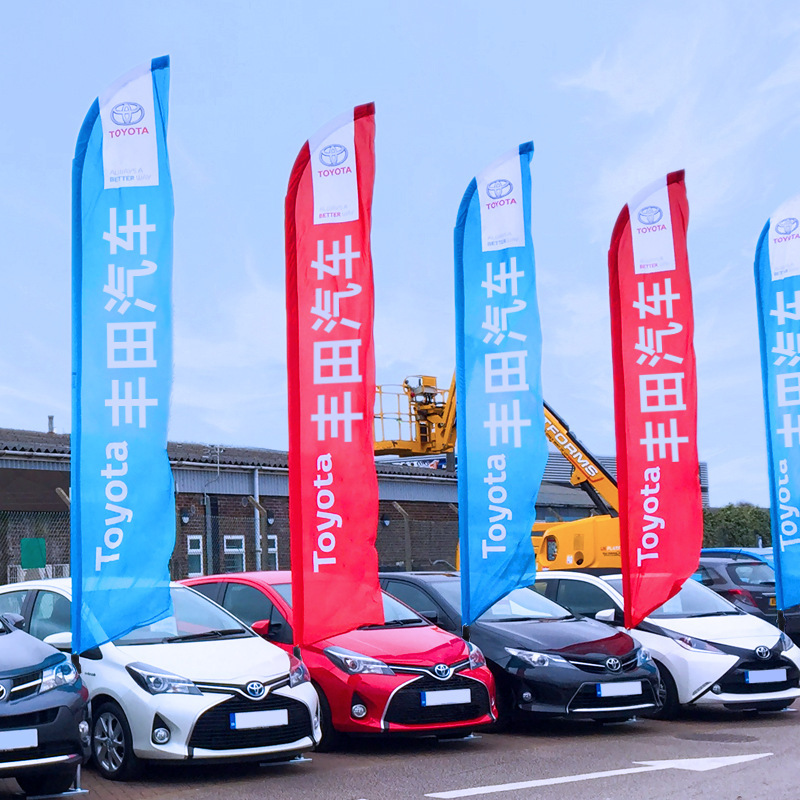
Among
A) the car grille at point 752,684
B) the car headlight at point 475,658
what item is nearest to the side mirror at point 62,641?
the car headlight at point 475,658

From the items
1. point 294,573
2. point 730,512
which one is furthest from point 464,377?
point 730,512

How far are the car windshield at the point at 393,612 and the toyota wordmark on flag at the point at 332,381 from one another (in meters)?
0.63

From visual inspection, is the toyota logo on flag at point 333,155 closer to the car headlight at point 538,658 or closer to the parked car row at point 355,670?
the parked car row at point 355,670

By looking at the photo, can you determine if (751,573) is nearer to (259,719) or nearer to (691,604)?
(691,604)

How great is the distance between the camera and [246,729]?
28.3 ft

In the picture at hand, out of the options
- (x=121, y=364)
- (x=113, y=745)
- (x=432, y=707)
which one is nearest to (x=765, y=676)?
(x=432, y=707)

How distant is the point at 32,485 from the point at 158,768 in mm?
13302

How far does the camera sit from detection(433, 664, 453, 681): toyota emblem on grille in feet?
32.7

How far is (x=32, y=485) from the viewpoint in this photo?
2155 centimetres

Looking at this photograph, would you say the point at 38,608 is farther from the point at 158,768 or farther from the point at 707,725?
the point at 707,725

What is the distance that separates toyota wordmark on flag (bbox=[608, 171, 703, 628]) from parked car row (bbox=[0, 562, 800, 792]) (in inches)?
26.3

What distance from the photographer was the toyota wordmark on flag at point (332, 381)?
1038 centimetres

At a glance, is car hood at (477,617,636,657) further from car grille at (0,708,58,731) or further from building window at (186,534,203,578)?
building window at (186,534,203,578)

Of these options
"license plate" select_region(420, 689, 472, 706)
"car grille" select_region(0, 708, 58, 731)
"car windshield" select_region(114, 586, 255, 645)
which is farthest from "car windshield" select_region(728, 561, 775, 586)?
"car grille" select_region(0, 708, 58, 731)
